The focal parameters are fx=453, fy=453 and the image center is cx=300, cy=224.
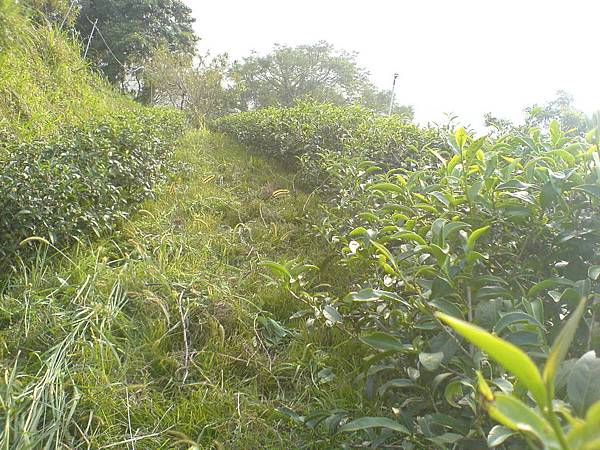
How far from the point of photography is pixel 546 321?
3.14ft

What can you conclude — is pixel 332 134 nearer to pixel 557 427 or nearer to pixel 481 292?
pixel 481 292

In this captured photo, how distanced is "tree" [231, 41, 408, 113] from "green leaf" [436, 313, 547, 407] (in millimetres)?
19184

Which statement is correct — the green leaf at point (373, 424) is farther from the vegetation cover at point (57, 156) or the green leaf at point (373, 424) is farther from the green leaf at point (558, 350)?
the vegetation cover at point (57, 156)

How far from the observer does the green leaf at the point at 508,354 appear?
0.88 feet

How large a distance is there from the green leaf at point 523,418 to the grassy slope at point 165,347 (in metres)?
1.02

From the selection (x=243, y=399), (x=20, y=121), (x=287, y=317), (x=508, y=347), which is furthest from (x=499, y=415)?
(x=20, y=121)

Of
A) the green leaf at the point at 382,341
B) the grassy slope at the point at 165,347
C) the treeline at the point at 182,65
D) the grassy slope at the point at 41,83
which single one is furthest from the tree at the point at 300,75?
the green leaf at the point at 382,341

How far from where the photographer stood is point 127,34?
1180 cm

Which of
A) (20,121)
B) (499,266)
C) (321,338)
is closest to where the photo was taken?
(499,266)

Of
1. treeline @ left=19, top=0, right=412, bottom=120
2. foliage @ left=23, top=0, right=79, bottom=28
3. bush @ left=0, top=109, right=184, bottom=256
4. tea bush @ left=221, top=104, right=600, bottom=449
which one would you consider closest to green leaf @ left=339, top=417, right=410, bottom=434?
tea bush @ left=221, top=104, right=600, bottom=449

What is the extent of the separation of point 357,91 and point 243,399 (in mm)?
19437

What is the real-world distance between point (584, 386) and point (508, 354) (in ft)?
0.86

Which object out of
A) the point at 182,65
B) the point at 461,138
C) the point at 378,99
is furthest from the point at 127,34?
the point at 461,138

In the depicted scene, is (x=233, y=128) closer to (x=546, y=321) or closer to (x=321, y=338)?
(x=321, y=338)
